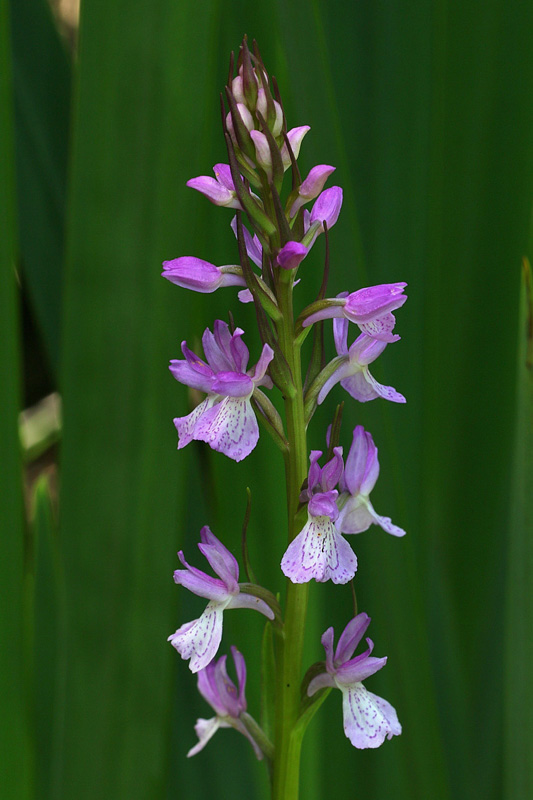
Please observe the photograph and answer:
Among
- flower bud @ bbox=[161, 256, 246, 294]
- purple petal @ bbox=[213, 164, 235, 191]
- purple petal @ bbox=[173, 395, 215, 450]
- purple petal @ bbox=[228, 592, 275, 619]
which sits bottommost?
purple petal @ bbox=[228, 592, 275, 619]

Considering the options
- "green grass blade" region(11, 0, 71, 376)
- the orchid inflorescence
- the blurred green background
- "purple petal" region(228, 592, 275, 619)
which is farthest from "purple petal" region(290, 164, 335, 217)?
"green grass blade" region(11, 0, 71, 376)

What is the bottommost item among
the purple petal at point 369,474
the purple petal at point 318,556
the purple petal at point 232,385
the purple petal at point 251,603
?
the purple petal at point 251,603

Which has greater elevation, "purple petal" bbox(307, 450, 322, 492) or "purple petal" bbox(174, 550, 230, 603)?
"purple petal" bbox(307, 450, 322, 492)

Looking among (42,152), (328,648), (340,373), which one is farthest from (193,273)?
(42,152)

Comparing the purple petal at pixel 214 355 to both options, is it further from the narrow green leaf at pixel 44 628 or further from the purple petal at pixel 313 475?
the narrow green leaf at pixel 44 628

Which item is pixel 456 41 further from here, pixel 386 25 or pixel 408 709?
pixel 408 709

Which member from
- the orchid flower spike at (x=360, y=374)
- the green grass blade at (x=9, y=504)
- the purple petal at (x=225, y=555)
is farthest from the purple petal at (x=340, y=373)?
the green grass blade at (x=9, y=504)

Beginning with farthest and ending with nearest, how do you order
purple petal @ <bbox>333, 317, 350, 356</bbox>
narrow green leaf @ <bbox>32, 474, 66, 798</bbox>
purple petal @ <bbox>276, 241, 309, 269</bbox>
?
narrow green leaf @ <bbox>32, 474, 66, 798</bbox> < purple petal @ <bbox>333, 317, 350, 356</bbox> < purple petal @ <bbox>276, 241, 309, 269</bbox>

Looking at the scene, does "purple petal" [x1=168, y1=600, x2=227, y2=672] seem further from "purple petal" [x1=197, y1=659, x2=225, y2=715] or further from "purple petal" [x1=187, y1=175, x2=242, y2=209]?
"purple petal" [x1=187, y1=175, x2=242, y2=209]
